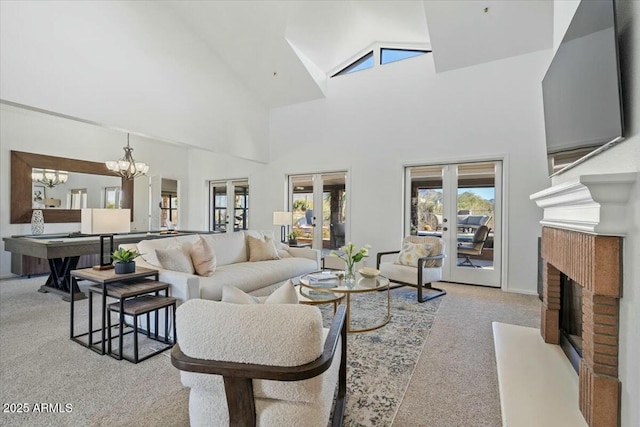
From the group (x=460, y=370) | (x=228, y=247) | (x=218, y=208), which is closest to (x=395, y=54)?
(x=228, y=247)

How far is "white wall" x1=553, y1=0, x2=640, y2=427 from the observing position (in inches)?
45.8

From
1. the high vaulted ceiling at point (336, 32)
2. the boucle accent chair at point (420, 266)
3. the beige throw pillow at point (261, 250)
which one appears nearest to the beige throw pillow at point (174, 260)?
the beige throw pillow at point (261, 250)

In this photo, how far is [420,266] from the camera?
380 centimetres

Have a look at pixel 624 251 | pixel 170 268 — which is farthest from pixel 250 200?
pixel 624 251

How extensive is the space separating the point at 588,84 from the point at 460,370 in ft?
6.50

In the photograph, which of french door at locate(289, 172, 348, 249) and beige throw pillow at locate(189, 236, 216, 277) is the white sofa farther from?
french door at locate(289, 172, 348, 249)

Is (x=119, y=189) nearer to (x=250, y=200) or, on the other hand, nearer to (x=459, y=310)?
(x=250, y=200)

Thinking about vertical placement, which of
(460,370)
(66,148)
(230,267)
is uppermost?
(66,148)

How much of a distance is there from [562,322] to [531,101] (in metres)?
3.42

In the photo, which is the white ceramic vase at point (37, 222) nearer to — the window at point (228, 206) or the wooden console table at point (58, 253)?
the wooden console table at point (58, 253)

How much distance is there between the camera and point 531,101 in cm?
428

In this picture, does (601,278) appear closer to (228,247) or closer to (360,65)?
(228,247)

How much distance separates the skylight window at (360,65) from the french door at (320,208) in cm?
214

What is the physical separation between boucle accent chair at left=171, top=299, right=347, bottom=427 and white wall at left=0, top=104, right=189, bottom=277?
249 inches
